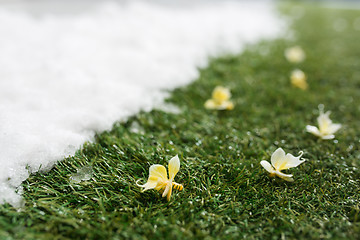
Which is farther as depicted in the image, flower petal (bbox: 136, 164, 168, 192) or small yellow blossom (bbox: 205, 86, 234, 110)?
small yellow blossom (bbox: 205, 86, 234, 110)

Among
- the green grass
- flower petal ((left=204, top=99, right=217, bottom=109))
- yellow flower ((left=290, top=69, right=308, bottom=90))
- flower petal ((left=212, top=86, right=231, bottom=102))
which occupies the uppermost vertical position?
yellow flower ((left=290, top=69, right=308, bottom=90))

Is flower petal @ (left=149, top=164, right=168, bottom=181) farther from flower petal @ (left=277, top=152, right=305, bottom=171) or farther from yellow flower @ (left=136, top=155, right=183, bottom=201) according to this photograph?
flower petal @ (left=277, top=152, right=305, bottom=171)

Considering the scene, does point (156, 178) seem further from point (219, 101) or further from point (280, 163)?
point (219, 101)

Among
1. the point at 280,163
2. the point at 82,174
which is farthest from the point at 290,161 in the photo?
the point at 82,174

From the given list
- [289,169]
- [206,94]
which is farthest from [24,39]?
[289,169]

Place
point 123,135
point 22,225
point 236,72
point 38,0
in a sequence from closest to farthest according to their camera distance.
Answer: point 22,225 < point 123,135 < point 236,72 < point 38,0

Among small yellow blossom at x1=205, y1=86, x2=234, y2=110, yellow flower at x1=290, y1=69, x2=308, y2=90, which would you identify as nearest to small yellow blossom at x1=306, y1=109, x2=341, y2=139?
small yellow blossom at x1=205, y1=86, x2=234, y2=110

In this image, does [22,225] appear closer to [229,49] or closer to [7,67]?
[7,67]

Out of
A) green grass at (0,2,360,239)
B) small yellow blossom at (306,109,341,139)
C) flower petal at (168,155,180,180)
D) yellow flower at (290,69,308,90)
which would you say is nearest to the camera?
green grass at (0,2,360,239)
